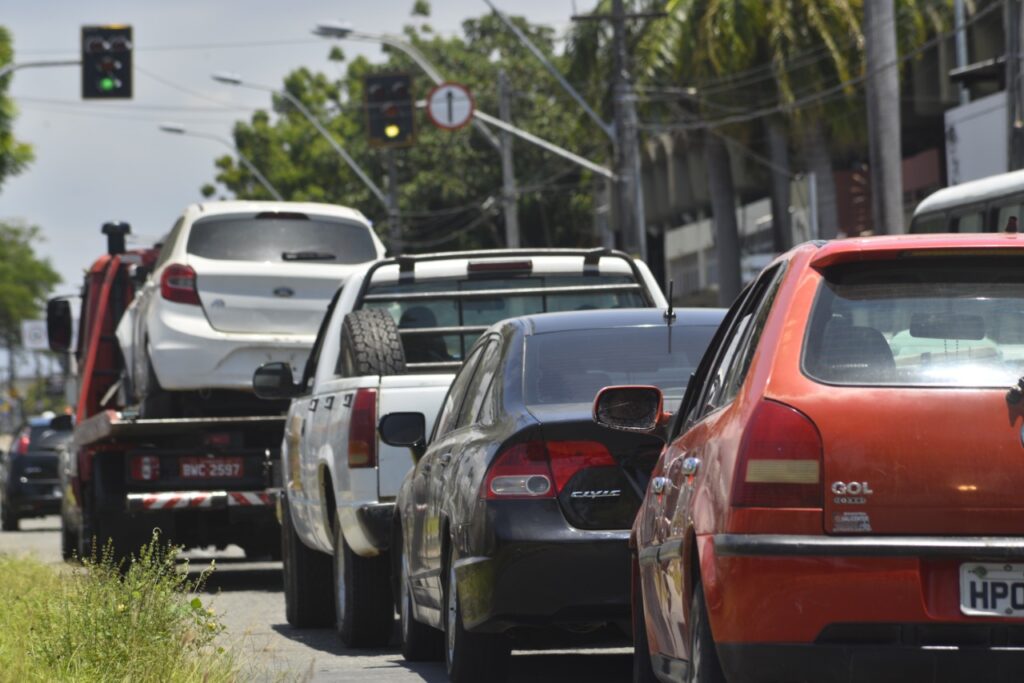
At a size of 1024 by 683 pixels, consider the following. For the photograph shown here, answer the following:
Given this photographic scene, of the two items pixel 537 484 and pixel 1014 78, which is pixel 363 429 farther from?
pixel 1014 78

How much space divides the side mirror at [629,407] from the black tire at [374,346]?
14.4 feet

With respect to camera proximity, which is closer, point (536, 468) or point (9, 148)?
point (536, 468)

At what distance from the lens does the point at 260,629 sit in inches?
520

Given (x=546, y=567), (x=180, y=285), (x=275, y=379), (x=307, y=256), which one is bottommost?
(x=546, y=567)

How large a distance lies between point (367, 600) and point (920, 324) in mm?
6133

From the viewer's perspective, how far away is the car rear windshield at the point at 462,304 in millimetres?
12578

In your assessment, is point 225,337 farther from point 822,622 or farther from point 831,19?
point 831,19

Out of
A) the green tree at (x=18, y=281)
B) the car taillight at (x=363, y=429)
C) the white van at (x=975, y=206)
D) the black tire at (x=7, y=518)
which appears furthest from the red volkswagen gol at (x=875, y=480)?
the green tree at (x=18, y=281)

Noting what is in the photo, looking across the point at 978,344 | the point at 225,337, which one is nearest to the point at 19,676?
the point at 978,344

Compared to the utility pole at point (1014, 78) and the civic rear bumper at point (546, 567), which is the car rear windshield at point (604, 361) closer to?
the civic rear bumper at point (546, 567)

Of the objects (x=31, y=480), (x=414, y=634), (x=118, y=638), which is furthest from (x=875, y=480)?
(x=31, y=480)

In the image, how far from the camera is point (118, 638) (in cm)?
866

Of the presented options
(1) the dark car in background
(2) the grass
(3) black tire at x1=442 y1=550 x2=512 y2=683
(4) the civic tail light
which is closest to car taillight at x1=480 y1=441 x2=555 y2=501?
(4) the civic tail light

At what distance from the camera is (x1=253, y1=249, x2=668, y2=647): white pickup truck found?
440 inches
